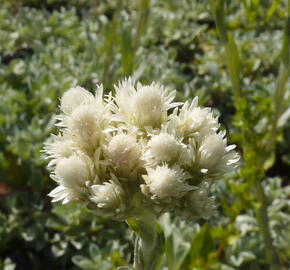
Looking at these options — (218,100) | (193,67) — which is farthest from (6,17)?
(218,100)

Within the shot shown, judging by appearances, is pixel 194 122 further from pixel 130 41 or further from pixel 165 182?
pixel 130 41

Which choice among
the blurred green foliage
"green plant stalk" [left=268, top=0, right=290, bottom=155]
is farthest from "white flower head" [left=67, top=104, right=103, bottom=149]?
"green plant stalk" [left=268, top=0, right=290, bottom=155]

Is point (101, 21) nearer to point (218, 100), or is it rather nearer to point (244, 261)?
point (218, 100)

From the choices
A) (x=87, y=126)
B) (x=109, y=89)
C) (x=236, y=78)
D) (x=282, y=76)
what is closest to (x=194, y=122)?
(x=87, y=126)

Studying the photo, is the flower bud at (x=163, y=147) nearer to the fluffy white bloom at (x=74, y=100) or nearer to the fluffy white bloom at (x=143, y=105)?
the fluffy white bloom at (x=143, y=105)

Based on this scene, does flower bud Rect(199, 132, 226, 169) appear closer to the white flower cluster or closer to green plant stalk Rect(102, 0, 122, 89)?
the white flower cluster
